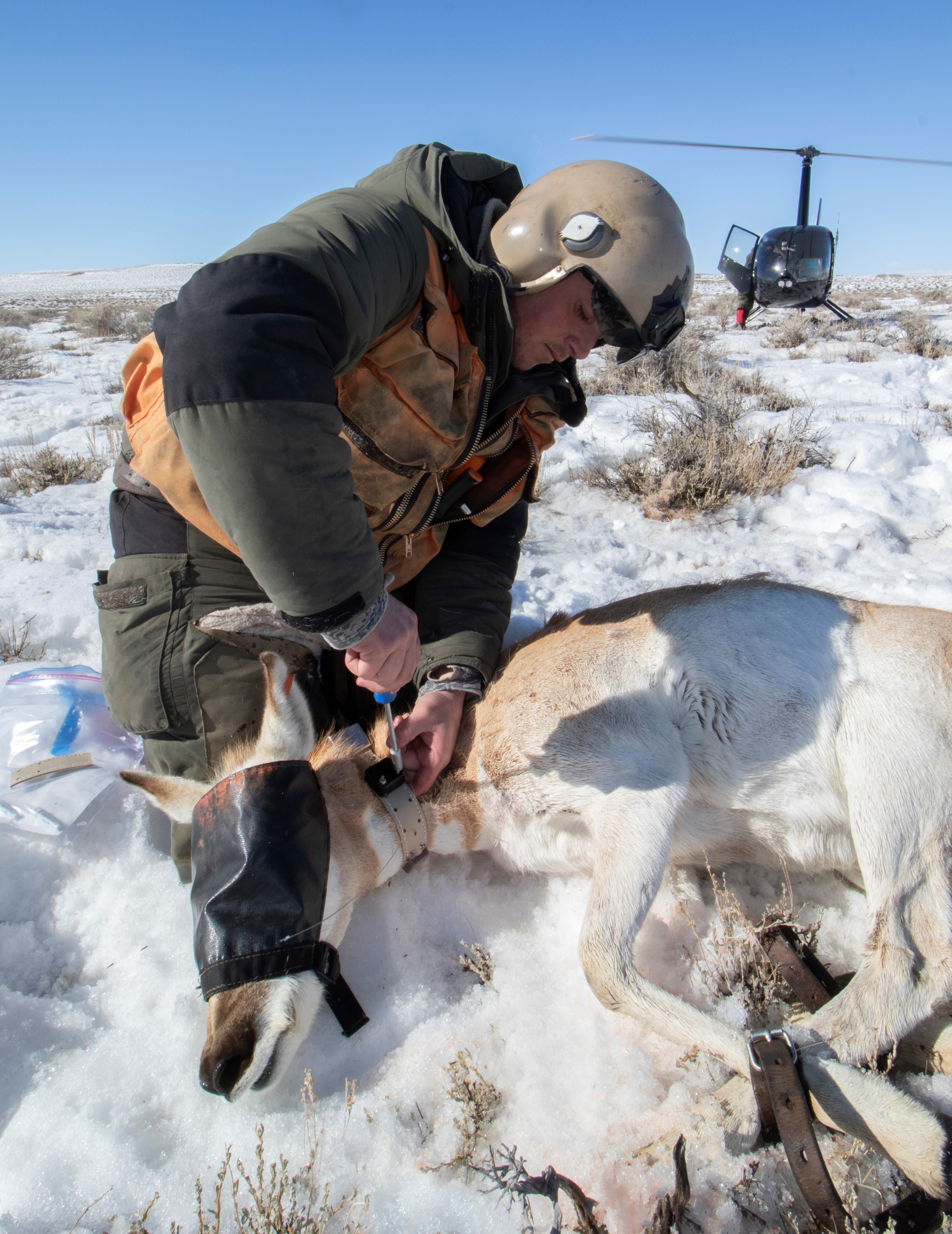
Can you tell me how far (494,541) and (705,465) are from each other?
95.2 inches

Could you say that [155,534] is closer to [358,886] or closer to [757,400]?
[358,886]

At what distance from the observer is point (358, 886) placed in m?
2.42

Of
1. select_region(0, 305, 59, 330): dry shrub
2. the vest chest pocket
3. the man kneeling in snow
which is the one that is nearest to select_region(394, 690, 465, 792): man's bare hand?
the man kneeling in snow

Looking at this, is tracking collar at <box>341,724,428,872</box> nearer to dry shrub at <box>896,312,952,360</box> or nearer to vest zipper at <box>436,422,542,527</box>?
vest zipper at <box>436,422,542,527</box>

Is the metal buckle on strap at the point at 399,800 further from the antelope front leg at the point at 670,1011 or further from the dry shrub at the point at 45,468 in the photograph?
the dry shrub at the point at 45,468

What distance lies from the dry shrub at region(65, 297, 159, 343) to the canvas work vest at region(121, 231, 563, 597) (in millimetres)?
15156

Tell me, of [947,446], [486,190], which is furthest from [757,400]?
[486,190]

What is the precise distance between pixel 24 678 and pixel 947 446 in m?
6.84

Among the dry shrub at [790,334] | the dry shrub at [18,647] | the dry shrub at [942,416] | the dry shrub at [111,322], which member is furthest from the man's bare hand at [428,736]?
the dry shrub at [111,322]

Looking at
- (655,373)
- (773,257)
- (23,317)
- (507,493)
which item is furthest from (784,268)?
(23,317)

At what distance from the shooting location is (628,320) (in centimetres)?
255

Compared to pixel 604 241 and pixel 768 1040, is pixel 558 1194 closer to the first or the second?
pixel 768 1040

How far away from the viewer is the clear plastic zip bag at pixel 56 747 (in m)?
2.77

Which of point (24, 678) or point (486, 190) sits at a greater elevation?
point (486, 190)
